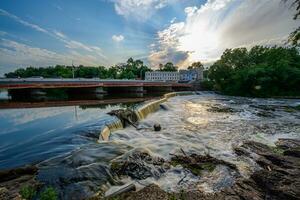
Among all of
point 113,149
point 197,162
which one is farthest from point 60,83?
point 197,162

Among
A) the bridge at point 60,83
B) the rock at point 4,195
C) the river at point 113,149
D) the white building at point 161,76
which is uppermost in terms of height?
the white building at point 161,76

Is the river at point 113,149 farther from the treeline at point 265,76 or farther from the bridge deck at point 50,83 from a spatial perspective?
the treeline at point 265,76

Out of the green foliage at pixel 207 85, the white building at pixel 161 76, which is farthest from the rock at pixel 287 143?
the white building at pixel 161 76

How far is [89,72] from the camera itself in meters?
102

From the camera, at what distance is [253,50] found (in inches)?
2464

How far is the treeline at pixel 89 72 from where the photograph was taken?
102m

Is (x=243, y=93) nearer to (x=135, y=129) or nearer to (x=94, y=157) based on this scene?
(x=135, y=129)

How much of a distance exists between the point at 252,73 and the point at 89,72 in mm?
77537

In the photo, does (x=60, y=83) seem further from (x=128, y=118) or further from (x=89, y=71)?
(x=89, y=71)

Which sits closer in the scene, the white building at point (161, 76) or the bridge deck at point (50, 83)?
the bridge deck at point (50, 83)

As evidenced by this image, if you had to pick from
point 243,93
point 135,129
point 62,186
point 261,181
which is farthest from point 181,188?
point 243,93

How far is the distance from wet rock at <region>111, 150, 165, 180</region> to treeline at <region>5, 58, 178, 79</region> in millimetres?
95426

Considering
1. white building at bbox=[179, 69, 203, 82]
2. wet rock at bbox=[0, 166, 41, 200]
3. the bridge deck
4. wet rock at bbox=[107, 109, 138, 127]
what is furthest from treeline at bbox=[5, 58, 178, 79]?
wet rock at bbox=[0, 166, 41, 200]

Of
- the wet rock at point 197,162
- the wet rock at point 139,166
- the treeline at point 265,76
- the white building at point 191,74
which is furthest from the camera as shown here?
the white building at point 191,74
